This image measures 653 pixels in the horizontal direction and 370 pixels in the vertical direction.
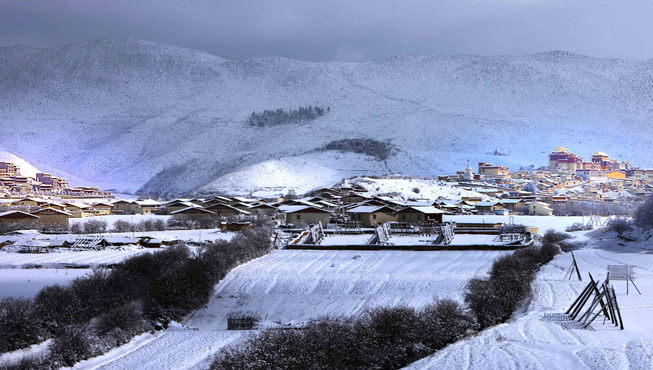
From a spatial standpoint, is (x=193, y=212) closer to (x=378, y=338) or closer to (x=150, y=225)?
(x=150, y=225)

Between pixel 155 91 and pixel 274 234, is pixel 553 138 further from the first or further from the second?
pixel 274 234

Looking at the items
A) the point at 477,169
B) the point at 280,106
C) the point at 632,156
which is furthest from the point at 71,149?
the point at 632,156

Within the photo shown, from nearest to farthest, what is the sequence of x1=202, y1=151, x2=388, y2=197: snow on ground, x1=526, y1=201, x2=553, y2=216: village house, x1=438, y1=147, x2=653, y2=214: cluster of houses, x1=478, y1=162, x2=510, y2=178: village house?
x1=526, y1=201, x2=553, y2=216: village house < x1=438, y1=147, x2=653, y2=214: cluster of houses < x1=202, y1=151, x2=388, y2=197: snow on ground < x1=478, y1=162, x2=510, y2=178: village house

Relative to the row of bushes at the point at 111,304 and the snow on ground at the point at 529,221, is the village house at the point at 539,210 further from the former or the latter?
the row of bushes at the point at 111,304

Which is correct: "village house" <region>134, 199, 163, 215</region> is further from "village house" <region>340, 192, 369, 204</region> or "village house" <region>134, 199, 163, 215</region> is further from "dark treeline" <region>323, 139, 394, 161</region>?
"dark treeline" <region>323, 139, 394, 161</region>

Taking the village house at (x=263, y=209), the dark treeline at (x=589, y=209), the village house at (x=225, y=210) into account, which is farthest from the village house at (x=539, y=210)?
the village house at (x=225, y=210)

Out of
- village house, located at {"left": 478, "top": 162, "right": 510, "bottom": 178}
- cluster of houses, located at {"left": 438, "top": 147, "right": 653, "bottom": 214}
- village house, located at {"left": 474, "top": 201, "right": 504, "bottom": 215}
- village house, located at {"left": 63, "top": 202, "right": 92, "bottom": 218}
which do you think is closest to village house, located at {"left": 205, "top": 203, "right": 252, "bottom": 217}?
village house, located at {"left": 63, "top": 202, "right": 92, "bottom": 218}
